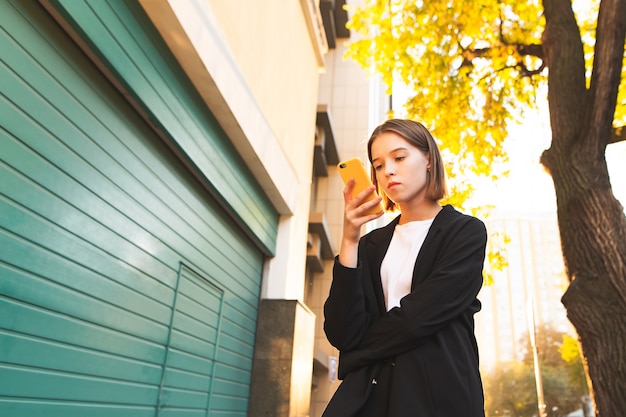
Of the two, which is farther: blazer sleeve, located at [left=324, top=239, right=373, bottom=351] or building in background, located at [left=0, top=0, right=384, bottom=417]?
building in background, located at [left=0, top=0, right=384, bottom=417]

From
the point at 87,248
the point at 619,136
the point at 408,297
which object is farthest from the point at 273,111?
the point at 408,297

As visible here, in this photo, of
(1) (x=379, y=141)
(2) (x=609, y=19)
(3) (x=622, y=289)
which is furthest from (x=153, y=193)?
(2) (x=609, y=19)

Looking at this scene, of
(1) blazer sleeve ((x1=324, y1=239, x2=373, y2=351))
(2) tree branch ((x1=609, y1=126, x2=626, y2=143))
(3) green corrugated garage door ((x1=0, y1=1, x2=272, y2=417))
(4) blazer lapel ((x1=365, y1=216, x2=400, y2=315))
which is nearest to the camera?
(1) blazer sleeve ((x1=324, y1=239, x2=373, y2=351))

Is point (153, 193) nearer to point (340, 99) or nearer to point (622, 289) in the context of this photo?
point (622, 289)

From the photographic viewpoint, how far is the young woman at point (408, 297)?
1.50 metres

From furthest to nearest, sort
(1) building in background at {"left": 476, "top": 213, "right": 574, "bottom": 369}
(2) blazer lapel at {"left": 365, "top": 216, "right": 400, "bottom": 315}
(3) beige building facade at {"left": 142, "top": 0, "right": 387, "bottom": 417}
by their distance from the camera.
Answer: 1. (1) building in background at {"left": 476, "top": 213, "right": 574, "bottom": 369}
2. (3) beige building facade at {"left": 142, "top": 0, "right": 387, "bottom": 417}
3. (2) blazer lapel at {"left": 365, "top": 216, "right": 400, "bottom": 315}

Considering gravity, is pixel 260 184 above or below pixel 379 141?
above

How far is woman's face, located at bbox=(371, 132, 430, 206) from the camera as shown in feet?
5.95

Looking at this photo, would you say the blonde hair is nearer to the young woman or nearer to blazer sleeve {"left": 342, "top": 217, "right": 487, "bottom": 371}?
the young woman

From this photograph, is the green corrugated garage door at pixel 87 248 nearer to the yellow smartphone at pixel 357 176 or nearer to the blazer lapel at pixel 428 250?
the yellow smartphone at pixel 357 176

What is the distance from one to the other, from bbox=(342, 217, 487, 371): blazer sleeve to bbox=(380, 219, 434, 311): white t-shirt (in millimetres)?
93

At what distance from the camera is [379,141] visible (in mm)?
1890

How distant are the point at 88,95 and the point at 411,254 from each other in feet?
7.94

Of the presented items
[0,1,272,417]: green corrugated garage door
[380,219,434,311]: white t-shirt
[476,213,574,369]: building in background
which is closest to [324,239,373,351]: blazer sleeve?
[380,219,434,311]: white t-shirt
